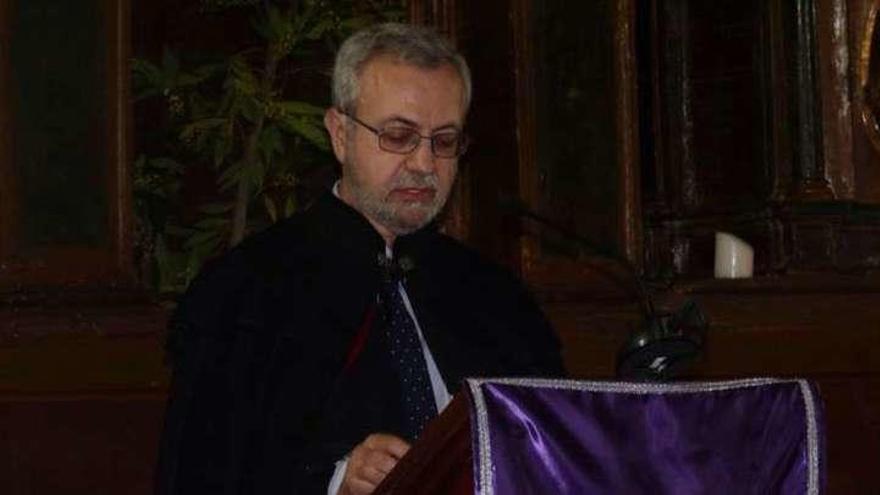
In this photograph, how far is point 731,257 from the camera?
5.69 m

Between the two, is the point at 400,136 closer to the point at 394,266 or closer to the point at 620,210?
the point at 394,266

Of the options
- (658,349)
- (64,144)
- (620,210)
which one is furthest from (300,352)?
(620,210)

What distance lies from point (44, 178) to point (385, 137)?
91.2 inches

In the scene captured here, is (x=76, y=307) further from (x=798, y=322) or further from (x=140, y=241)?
(x=798, y=322)

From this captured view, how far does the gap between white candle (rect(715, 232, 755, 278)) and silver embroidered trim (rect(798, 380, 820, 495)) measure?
2.90 meters

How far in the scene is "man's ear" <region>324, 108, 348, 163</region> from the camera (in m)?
3.59

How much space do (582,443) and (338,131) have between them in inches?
48.8

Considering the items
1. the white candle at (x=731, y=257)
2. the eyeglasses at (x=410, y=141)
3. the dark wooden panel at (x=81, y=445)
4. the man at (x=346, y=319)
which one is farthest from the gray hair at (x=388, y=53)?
the white candle at (x=731, y=257)

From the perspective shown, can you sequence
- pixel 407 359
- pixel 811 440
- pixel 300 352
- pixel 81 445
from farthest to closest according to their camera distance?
pixel 81 445, pixel 407 359, pixel 300 352, pixel 811 440

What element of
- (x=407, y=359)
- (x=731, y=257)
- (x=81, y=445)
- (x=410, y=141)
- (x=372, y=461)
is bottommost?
(x=81, y=445)

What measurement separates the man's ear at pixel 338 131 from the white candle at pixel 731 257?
2.27 m

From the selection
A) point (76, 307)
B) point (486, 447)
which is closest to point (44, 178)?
point (76, 307)

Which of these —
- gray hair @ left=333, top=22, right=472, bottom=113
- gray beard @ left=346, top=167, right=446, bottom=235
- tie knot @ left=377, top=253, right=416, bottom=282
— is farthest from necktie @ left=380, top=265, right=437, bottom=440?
gray hair @ left=333, top=22, right=472, bottom=113

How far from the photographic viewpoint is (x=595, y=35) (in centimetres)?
614
